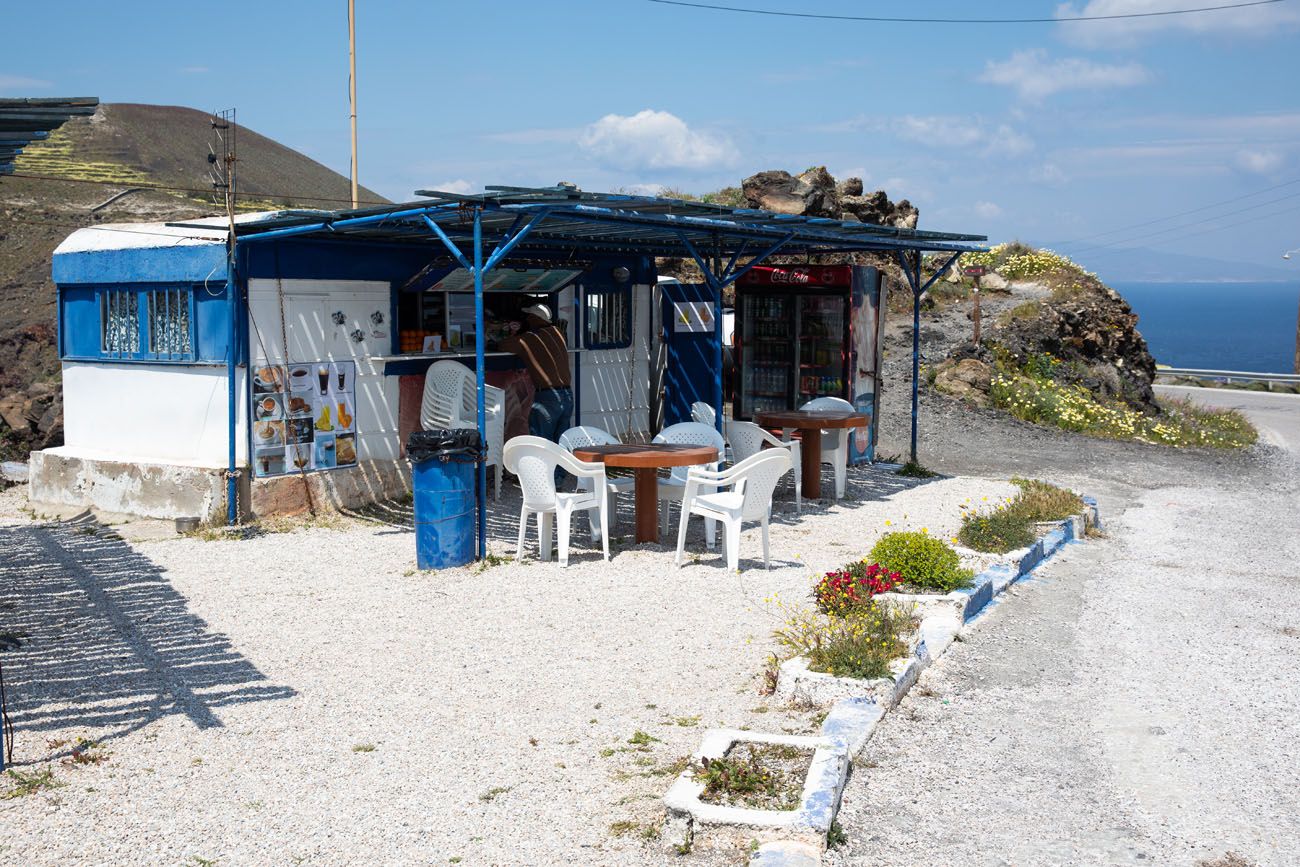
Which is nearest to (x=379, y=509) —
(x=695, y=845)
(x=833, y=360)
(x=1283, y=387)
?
(x=833, y=360)

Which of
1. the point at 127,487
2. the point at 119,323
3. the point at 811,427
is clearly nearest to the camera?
the point at 127,487

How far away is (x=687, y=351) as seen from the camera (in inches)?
635

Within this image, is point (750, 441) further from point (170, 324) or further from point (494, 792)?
point (494, 792)

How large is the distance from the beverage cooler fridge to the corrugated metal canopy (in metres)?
0.63

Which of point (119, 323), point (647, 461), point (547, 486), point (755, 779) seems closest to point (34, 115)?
point (755, 779)

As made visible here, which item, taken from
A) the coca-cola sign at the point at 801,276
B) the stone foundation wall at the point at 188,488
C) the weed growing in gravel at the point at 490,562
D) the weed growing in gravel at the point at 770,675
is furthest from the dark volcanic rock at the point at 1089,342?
the weed growing in gravel at the point at 770,675

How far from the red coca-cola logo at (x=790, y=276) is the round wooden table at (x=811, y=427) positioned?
9.64ft

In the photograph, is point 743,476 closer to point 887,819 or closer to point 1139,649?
point 1139,649

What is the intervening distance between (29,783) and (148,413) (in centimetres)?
746

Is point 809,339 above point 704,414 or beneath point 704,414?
above

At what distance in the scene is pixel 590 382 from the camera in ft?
48.8

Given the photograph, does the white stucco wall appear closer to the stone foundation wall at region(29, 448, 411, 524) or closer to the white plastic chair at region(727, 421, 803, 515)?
the stone foundation wall at region(29, 448, 411, 524)

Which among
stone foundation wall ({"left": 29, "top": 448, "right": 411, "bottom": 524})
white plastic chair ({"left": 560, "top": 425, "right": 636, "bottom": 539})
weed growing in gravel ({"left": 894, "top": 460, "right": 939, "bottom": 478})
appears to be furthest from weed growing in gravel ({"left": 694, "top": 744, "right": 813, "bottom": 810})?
weed growing in gravel ({"left": 894, "top": 460, "right": 939, "bottom": 478})

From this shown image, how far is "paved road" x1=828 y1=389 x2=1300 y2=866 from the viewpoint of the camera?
4426mm
